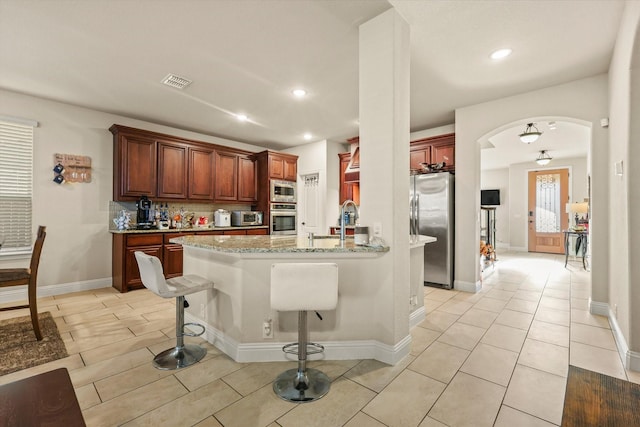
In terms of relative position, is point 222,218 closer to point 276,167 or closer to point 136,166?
point 276,167

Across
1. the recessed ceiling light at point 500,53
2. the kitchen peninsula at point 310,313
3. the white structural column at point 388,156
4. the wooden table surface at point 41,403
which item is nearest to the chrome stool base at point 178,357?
the kitchen peninsula at point 310,313

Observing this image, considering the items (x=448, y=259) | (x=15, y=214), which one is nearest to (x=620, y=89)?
(x=448, y=259)

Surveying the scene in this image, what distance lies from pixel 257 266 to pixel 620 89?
357 cm

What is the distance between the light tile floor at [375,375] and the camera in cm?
171

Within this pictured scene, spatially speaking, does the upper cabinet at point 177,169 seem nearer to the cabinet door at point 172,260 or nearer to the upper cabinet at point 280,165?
the upper cabinet at point 280,165

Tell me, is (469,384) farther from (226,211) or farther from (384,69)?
(226,211)

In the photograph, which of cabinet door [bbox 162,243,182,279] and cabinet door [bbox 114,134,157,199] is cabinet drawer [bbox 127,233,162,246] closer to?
cabinet door [bbox 162,243,182,279]

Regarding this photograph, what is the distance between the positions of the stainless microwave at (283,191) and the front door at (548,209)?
7.61m

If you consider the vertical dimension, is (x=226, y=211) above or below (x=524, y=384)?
above

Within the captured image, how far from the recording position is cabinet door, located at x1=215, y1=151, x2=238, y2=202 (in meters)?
5.68

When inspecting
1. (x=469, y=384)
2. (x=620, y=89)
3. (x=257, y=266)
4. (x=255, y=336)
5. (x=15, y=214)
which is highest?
(x=620, y=89)

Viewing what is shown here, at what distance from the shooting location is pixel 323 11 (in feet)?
7.74

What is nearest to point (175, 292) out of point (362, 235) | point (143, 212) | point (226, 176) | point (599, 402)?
point (362, 235)

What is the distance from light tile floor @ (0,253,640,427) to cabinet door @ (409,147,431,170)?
8.63ft
